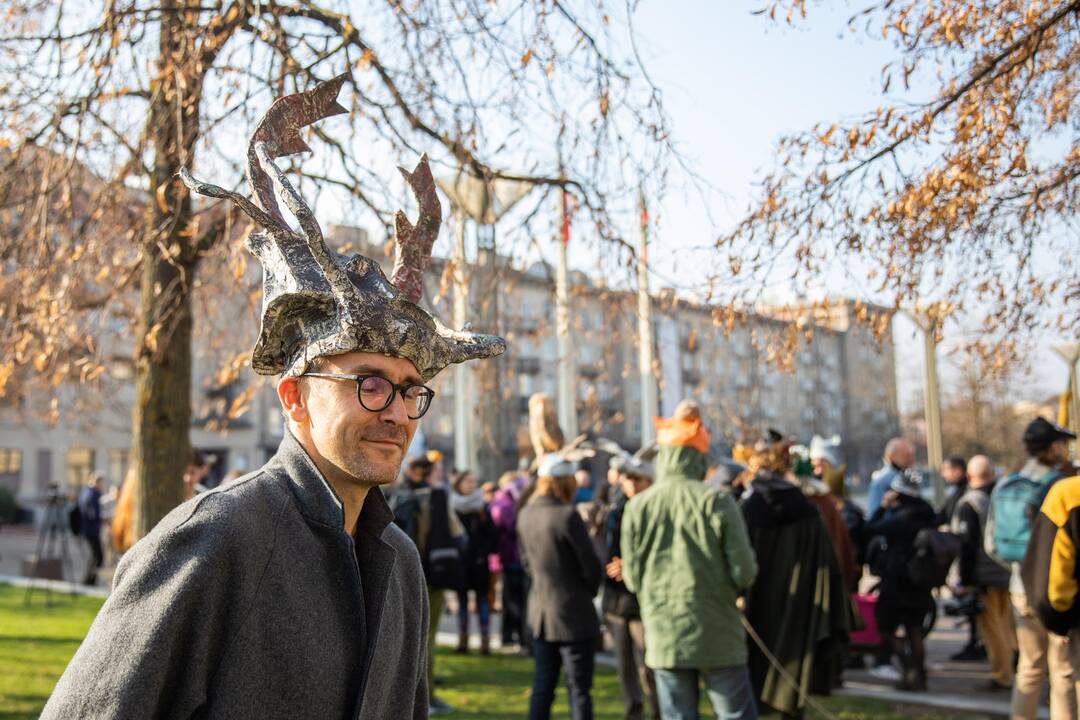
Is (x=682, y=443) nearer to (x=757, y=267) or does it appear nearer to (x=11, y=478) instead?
(x=757, y=267)

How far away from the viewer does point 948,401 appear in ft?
136

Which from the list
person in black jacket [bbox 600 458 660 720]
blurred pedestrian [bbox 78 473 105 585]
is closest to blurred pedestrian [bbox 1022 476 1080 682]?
person in black jacket [bbox 600 458 660 720]

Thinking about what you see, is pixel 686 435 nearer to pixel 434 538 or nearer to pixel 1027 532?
pixel 1027 532

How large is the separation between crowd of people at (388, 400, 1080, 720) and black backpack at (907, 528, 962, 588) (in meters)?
0.02

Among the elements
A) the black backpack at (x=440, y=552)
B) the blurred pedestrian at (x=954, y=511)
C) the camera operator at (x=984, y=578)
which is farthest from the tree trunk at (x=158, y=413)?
the blurred pedestrian at (x=954, y=511)

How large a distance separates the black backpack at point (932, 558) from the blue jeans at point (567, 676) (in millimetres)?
3221

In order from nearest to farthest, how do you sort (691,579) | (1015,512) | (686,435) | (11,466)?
(691,579) < (686,435) < (1015,512) < (11,466)

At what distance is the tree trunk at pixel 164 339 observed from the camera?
6551 mm

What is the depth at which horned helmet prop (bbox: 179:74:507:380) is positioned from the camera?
2443mm

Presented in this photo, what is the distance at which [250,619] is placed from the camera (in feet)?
6.87

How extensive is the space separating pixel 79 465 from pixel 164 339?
4198 cm

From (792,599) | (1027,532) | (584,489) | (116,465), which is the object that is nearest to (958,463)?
(584,489)

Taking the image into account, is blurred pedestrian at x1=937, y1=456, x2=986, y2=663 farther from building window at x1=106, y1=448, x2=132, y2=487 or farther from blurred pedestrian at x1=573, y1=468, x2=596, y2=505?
building window at x1=106, y1=448, x2=132, y2=487

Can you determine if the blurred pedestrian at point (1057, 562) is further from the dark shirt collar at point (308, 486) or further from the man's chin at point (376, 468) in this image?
the dark shirt collar at point (308, 486)
